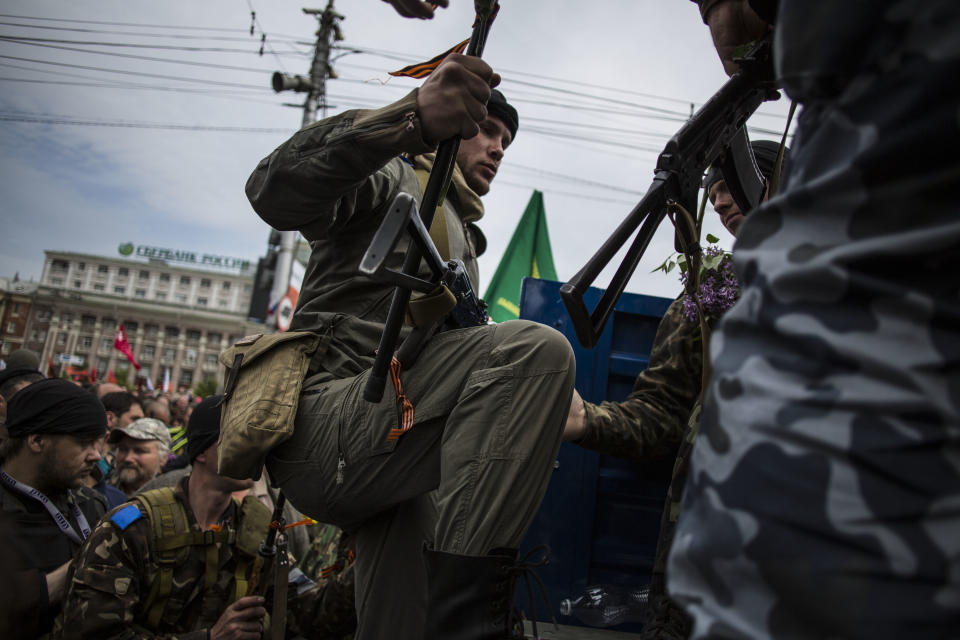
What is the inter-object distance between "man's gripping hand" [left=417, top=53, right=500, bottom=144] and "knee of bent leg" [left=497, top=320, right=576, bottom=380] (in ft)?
1.75

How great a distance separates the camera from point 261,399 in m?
1.90

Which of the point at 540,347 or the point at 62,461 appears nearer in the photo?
the point at 540,347

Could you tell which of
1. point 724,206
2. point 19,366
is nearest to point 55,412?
point 19,366

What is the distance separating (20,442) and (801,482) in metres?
3.85

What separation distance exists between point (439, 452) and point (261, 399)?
521mm

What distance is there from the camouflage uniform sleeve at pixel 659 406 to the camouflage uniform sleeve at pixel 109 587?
1.98m

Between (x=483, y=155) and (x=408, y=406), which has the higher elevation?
(x=483, y=155)

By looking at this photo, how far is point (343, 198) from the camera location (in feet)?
6.58

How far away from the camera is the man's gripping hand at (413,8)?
1.57 metres

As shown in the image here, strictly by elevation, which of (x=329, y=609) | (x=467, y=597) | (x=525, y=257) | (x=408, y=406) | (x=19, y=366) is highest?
(x=525, y=257)

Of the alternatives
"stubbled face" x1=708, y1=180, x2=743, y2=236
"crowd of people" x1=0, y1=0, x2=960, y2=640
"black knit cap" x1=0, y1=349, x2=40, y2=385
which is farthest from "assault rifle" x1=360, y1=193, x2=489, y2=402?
"black knit cap" x1=0, y1=349, x2=40, y2=385

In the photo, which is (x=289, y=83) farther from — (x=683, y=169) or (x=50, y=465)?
(x=683, y=169)

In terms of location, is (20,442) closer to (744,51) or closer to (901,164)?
(744,51)

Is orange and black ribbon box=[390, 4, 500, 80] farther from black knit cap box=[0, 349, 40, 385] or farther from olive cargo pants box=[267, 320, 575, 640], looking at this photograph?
black knit cap box=[0, 349, 40, 385]
